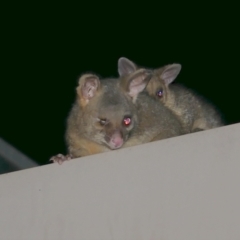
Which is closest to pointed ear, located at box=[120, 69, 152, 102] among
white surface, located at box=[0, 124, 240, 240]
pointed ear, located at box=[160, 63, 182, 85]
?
white surface, located at box=[0, 124, 240, 240]

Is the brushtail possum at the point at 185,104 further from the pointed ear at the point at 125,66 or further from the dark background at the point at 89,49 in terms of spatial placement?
the dark background at the point at 89,49

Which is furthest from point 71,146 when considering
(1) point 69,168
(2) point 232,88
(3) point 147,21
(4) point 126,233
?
(2) point 232,88

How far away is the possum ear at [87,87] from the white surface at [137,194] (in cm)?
80

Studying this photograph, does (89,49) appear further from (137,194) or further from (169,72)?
(137,194)

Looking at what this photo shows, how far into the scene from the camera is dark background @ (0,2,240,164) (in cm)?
595

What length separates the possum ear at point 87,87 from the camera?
10.2ft

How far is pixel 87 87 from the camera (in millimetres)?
3148

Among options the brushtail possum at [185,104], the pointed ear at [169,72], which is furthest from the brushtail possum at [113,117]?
the pointed ear at [169,72]

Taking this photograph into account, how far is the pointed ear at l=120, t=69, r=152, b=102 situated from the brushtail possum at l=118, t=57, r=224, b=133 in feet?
1.33

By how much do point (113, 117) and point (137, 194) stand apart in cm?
87

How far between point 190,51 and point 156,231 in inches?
177

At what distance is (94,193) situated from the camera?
2.27m

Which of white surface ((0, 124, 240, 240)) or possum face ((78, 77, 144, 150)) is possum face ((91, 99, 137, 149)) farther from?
white surface ((0, 124, 240, 240))

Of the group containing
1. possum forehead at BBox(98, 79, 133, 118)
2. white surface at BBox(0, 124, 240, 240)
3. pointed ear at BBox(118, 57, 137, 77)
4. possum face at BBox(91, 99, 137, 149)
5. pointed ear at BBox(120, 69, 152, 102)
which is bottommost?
white surface at BBox(0, 124, 240, 240)
